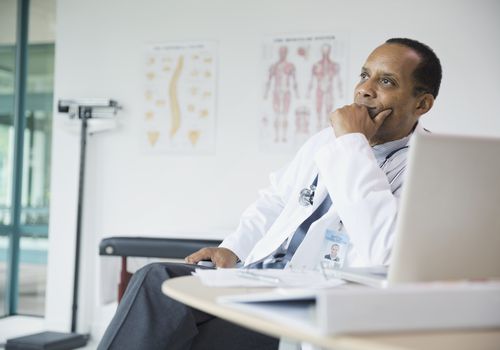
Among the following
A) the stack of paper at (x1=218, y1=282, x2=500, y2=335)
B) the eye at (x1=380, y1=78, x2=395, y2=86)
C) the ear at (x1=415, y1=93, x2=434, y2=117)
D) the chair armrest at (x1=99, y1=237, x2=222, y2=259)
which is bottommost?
the chair armrest at (x1=99, y1=237, x2=222, y2=259)

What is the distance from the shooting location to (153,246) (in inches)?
133

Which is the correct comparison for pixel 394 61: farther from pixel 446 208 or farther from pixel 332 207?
pixel 446 208

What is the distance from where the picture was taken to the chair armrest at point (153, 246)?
129 inches

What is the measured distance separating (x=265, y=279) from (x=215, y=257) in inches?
30.6

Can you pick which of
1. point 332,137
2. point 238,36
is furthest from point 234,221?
point 332,137

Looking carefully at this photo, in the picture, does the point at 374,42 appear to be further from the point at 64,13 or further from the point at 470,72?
the point at 64,13

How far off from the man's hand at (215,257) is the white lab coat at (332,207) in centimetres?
6

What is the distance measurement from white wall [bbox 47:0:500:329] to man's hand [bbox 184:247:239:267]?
6.11 ft

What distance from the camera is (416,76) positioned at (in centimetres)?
197

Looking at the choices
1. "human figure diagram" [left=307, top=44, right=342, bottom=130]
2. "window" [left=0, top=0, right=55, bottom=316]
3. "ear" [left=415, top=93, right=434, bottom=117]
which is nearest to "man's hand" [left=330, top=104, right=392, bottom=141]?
"ear" [left=415, top=93, right=434, bottom=117]

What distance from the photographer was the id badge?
1717 mm

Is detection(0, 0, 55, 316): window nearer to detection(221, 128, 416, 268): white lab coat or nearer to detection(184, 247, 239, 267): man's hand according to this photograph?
detection(221, 128, 416, 268): white lab coat

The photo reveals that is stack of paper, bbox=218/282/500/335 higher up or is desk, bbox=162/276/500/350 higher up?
stack of paper, bbox=218/282/500/335

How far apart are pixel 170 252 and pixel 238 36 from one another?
150cm
